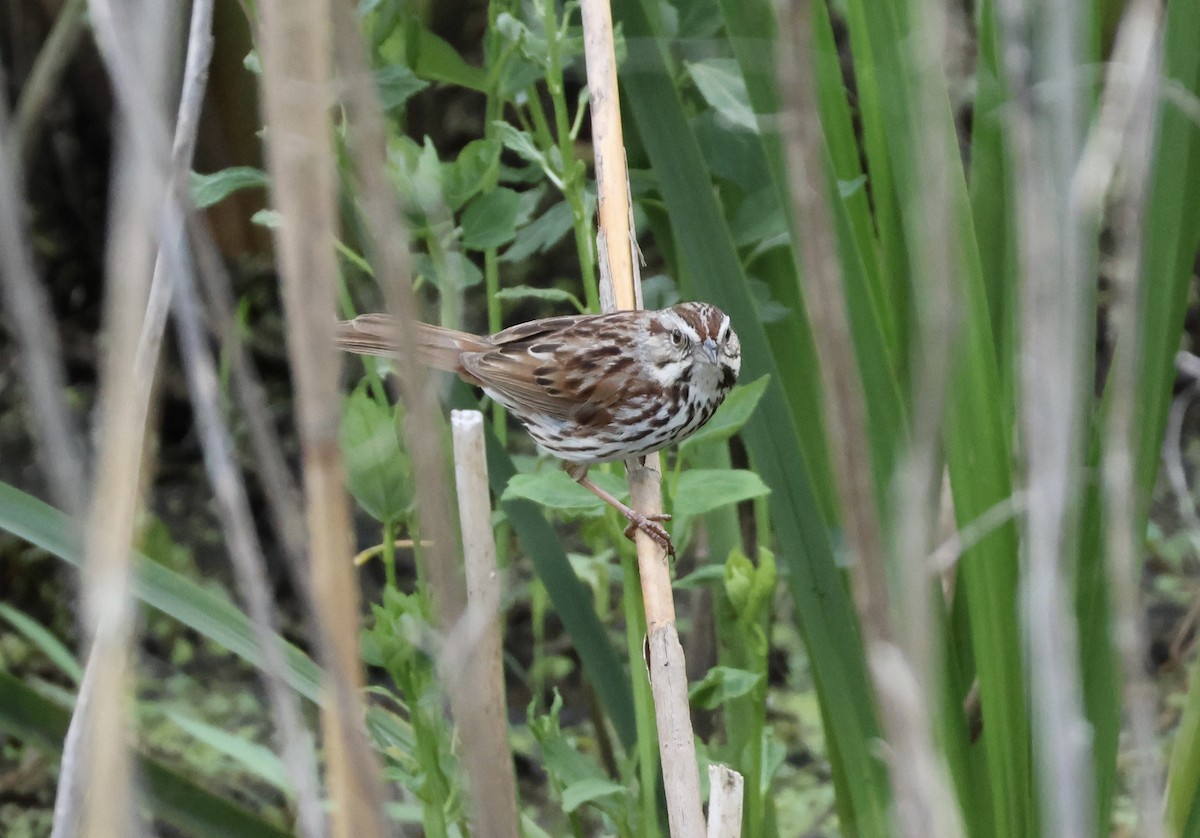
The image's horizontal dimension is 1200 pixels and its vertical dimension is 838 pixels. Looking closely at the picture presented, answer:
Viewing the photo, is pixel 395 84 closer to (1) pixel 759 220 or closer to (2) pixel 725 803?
(1) pixel 759 220

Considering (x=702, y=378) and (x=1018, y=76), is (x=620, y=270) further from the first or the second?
(x=1018, y=76)

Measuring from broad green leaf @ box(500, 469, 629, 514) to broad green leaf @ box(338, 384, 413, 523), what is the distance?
0.11 meters

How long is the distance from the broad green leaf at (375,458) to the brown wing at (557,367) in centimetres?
57

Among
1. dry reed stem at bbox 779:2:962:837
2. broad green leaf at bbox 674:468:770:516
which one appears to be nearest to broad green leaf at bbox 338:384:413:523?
broad green leaf at bbox 674:468:770:516

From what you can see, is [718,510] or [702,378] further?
[702,378]

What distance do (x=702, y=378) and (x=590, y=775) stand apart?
631 mm

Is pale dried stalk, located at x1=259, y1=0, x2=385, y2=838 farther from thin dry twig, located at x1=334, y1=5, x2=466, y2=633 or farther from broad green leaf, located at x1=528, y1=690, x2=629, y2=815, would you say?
broad green leaf, located at x1=528, y1=690, x2=629, y2=815

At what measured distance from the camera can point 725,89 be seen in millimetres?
1417

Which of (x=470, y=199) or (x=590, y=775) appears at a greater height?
(x=470, y=199)

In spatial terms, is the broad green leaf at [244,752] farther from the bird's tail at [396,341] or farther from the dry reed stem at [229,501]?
the dry reed stem at [229,501]

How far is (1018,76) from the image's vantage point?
0.68 meters

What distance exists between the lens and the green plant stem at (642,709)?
130 centimetres

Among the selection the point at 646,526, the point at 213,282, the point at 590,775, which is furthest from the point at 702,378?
the point at 213,282

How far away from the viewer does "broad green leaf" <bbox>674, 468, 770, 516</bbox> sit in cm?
121
